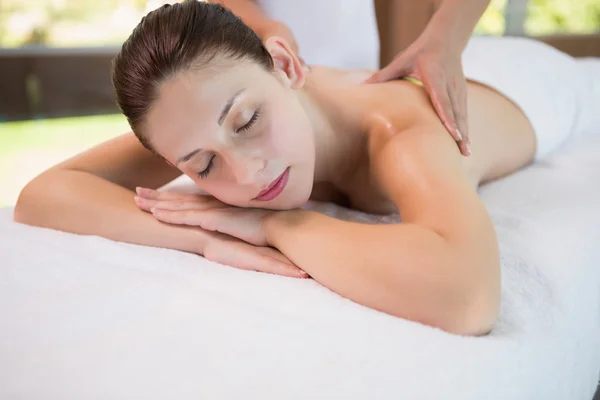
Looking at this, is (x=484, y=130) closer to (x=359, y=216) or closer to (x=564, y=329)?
(x=359, y=216)

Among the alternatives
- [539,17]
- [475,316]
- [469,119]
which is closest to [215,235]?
[475,316]

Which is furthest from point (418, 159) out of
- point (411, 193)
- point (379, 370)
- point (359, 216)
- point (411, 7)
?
point (411, 7)

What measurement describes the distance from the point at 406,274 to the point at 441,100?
48cm

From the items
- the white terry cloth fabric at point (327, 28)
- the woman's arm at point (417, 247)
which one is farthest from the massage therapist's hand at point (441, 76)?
the white terry cloth fabric at point (327, 28)

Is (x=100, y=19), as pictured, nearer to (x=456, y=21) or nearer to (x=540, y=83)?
(x=540, y=83)

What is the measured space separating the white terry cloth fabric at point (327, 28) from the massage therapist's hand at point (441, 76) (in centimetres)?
58

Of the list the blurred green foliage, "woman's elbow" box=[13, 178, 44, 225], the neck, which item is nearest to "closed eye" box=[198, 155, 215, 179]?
the neck

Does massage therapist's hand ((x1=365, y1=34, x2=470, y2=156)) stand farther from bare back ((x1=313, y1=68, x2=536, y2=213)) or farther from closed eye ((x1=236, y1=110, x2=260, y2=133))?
closed eye ((x1=236, y1=110, x2=260, y2=133))

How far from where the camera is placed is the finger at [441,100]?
3.59 feet

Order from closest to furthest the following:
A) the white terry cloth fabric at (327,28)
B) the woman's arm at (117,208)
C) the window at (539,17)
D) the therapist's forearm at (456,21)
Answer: the woman's arm at (117,208)
the therapist's forearm at (456,21)
the white terry cloth fabric at (327,28)
the window at (539,17)

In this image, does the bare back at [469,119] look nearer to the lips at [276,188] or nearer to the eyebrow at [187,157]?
the lips at [276,188]

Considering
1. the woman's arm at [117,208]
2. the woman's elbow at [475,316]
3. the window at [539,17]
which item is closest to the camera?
the woman's elbow at [475,316]

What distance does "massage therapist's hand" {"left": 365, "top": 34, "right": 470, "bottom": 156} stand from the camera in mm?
1119

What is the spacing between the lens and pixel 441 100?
3.76ft
